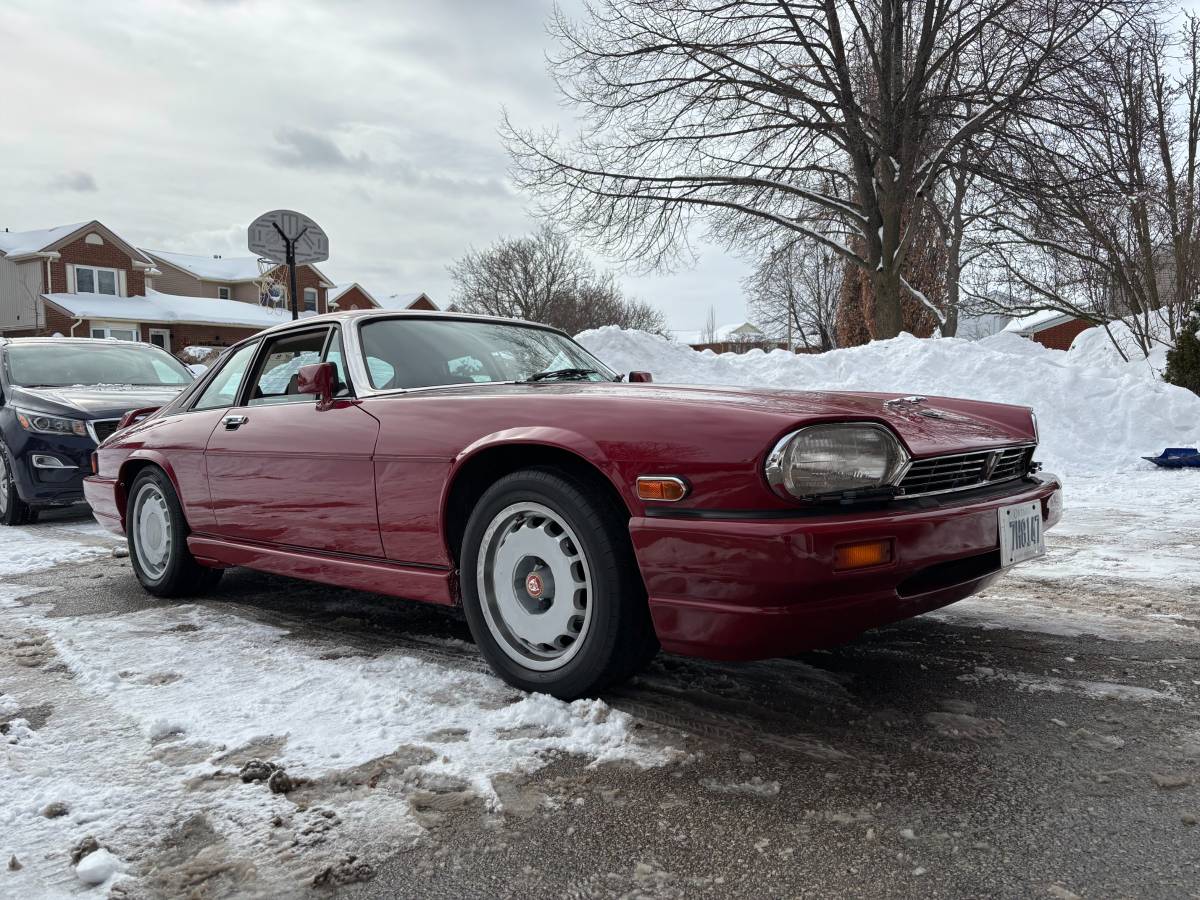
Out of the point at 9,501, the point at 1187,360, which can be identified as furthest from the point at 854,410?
the point at 1187,360

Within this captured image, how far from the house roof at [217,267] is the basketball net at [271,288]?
81cm

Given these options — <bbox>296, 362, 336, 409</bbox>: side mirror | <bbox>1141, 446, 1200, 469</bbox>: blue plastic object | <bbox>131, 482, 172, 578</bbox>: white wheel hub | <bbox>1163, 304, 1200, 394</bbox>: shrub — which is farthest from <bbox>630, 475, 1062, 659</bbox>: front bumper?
<bbox>1163, 304, 1200, 394</bbox>: shrub

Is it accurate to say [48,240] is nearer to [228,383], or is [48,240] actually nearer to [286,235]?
[286,235]

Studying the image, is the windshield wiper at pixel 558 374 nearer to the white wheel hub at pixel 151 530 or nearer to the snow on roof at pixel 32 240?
the white wheel hub at pixel 151 530

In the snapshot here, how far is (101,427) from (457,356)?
186 inches

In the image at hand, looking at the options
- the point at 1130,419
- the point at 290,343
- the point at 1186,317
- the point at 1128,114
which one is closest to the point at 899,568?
the point at 290,343

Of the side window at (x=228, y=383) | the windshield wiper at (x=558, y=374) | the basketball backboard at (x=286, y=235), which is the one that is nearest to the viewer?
the windshield wiper at (x=558, y=374)

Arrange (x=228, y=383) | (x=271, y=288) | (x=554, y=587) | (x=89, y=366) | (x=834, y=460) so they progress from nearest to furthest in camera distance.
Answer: (x=834, y=460)
(x=554, y=587)
(x=228, y=383)
(x=89, y=366)
(x=271, y=288)

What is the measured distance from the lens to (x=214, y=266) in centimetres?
4250

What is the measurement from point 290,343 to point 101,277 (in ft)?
120

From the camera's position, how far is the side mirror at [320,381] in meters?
3.37

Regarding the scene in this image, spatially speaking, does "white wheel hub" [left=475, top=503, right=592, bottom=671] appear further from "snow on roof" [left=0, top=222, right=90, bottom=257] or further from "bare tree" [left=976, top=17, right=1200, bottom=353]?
"snow on roof" [left=0, top=222, right=90, bottom=257]

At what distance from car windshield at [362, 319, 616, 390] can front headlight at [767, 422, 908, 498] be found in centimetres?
146

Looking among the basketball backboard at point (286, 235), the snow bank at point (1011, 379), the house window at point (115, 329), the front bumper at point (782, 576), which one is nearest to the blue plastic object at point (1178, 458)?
the snow bank at point (1011, 379)
